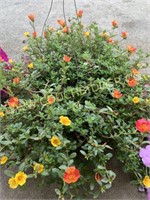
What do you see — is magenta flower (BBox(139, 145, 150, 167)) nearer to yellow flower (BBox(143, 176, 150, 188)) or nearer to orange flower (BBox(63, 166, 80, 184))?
→ yellow flower (BBox(143, 176, 150, 188))

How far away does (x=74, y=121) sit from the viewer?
1.14 meters

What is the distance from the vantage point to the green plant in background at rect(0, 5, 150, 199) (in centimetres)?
106

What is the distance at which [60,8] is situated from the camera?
10.4 feet

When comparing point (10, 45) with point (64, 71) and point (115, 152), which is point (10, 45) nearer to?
point (64, 71)

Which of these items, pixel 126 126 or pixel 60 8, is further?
pixel 60 8

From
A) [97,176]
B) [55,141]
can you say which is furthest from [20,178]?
[97,176]

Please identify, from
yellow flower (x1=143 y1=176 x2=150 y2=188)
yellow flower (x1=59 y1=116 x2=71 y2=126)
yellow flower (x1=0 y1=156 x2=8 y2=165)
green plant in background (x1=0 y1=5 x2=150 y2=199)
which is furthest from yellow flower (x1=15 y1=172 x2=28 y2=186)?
yellow flower (x1=143 y1=176 x2=150 y2=188)

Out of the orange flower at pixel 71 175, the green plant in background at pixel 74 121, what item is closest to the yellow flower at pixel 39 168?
the green plant in background at pixel 74 121

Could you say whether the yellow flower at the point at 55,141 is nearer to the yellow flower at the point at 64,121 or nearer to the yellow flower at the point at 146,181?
the yellow flower at the point at 64,121

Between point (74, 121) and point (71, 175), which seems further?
point (74, 121)

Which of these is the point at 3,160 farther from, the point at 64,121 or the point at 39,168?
the point at 64,121

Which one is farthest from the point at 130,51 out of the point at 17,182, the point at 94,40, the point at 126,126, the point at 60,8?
the point at 60,8

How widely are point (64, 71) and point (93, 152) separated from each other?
0.44 metres

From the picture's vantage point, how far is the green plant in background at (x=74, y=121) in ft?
3.49
